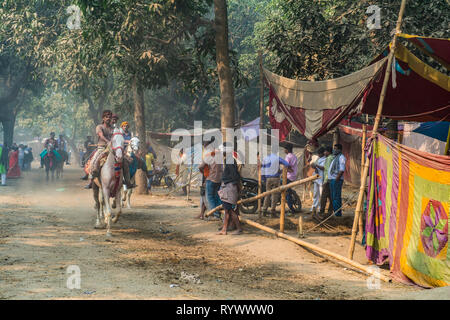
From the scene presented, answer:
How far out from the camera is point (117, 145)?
10648mm

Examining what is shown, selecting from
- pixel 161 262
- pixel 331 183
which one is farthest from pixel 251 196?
pixel 161 262

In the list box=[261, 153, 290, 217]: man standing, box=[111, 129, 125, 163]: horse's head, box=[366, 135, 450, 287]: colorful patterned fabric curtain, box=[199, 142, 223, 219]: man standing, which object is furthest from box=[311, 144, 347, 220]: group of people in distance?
box=[111, 129, 125, 163]: horse's head

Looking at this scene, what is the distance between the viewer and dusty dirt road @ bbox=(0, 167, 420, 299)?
616 centimetres

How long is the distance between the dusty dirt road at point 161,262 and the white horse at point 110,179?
45cm

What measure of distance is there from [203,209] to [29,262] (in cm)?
588

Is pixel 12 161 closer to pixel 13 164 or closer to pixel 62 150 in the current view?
pixel 13 164

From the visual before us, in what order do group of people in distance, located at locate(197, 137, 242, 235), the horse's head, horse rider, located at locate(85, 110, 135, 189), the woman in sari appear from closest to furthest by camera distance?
1. the horse's head
2. group of people in distance, located at locate(197, 137, 242, 235)
3. horse rider, located at locate(85, 110, 135, 189)
4. the woman in sari

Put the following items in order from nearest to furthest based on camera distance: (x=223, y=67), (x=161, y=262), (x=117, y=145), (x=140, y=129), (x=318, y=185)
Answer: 1. (x=161, y=262)
2. (x=117, y=145)
3. (x=223, y=67)
4. (x=318, y=185)
5. (x=140, y=129)

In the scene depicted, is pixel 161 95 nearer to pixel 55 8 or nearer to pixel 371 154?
pixel 55 8

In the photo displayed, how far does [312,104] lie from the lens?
31.8ft

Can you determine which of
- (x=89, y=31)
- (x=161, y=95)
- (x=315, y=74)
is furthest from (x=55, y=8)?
(x=315, y=74)

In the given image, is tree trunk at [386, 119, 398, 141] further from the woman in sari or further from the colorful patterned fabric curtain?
the woman in sari

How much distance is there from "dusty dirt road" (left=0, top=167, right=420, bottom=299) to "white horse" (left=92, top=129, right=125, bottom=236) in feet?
1.48

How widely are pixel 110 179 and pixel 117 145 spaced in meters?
0.80
